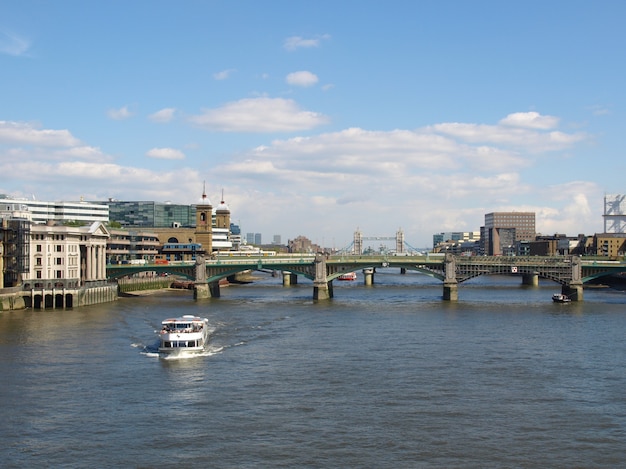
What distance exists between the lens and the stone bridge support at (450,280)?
129 m

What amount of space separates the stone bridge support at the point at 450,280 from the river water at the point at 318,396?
3834cm

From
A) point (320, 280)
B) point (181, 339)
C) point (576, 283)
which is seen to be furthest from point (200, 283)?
point (181, 339)

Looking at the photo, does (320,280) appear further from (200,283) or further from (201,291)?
(200,283)

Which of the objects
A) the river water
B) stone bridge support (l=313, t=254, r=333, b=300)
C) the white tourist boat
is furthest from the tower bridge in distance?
the white tourist boat

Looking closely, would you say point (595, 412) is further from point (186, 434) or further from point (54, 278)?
point (54, 278)

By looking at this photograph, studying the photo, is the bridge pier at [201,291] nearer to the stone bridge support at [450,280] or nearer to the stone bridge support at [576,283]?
the stone bridge support at [450,280]

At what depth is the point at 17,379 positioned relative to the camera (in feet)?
185

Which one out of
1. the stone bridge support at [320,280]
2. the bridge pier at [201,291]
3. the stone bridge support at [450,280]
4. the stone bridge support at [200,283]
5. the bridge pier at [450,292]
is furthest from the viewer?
the stone bridge support at [200,283]

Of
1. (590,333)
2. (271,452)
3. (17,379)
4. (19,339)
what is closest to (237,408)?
(271,452)

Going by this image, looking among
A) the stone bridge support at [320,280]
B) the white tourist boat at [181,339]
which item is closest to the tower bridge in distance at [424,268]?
the stone bridge support at [320,280]

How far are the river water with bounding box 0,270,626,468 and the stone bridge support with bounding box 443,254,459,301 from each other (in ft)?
126

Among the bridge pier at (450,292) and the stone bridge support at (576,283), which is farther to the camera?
the bridge pier at (450,292)

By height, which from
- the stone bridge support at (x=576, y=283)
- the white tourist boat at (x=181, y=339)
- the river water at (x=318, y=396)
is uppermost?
the stone bridge support at (x=576, y=283)

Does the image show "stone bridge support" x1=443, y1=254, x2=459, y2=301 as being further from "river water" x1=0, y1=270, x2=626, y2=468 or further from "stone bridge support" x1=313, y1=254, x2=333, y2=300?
"river water" x1=0, y1=270, x2=626, y2=468
